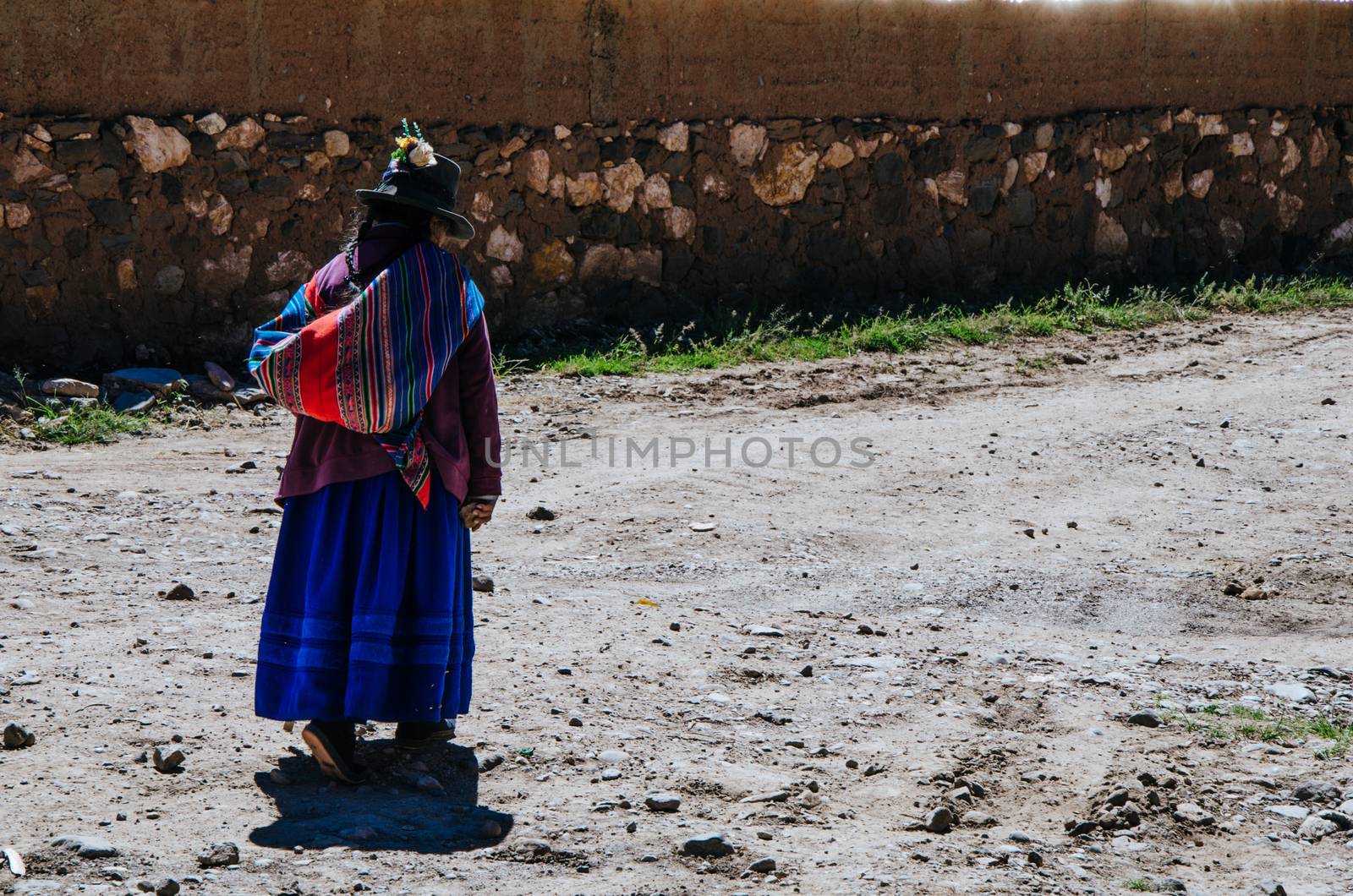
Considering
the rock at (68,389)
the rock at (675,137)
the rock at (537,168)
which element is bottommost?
the rock at (68,389)

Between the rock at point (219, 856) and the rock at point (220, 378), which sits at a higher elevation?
the rock at point (220, 378)

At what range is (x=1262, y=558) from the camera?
5.04 metres

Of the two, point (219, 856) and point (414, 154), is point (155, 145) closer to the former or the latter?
point (414, 154)

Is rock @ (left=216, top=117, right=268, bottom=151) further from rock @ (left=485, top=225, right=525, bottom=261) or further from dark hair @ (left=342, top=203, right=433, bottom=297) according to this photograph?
dark hair @ (left=342, top=203, right=433, bottom=297)

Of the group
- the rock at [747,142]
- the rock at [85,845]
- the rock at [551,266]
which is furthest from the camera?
the rock at [747,142]

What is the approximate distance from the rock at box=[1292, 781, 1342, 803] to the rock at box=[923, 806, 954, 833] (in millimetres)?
815

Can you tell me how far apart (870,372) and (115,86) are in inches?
161

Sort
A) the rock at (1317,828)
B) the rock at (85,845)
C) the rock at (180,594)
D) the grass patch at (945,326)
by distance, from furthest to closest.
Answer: the grass patch at (945,326), the rock at (180,594), the rock at (1317,828), the rock at (85,845)

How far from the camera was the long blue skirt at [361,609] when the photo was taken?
10.4 ft

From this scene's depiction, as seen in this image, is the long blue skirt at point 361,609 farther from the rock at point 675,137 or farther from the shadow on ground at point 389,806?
the rock at point 675,137

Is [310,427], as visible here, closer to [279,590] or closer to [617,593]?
[279,590]

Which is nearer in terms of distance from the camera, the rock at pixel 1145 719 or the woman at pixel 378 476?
the woman at pixel 378 476

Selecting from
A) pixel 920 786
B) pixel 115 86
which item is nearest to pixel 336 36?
pixel 115 86

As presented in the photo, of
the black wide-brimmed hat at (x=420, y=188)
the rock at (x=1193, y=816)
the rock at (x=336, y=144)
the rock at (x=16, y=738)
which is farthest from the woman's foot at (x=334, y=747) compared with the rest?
the rock at (x=336, y=144)
